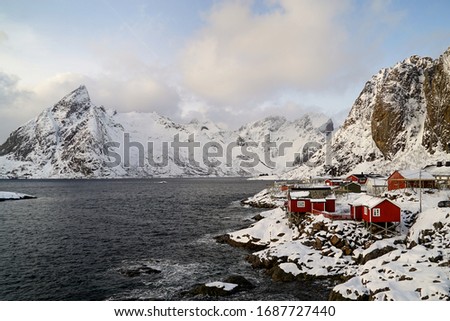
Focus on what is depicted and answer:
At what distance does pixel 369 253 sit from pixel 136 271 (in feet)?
78.2

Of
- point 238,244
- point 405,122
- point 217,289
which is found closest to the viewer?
point 217,289

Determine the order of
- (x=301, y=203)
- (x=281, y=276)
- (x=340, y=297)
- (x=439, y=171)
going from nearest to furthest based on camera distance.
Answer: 1. (x=340, y=297)
2. (x=281, y=276)
3. (x=301, y=203)
4. (x=439, y=171)

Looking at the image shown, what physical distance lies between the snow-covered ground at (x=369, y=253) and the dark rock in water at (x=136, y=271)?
11825 mm

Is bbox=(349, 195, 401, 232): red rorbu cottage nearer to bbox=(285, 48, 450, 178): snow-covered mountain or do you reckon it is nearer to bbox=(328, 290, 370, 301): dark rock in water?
bbox=(328, 290, 370, 301): dark rock in water

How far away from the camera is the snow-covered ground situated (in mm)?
25042

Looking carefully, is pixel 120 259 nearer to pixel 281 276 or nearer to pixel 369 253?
pixel 281 276

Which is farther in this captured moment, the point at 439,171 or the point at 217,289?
the point at 439,171

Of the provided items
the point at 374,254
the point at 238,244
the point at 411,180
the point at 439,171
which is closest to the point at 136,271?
the point at 238,244

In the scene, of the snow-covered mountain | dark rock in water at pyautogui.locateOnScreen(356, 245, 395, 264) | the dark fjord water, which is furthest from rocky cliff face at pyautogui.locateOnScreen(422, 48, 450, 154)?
dark rock in water at pyautogui.locateOnScreen(356, 245, 395, 264)

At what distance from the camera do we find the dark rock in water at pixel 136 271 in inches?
1402

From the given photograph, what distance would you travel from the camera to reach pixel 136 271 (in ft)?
119

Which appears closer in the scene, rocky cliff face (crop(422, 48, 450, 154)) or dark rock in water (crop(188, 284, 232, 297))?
dark rock in water (crop(188, 284, 232, 297))

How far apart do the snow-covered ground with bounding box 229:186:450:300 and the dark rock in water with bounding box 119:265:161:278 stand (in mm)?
11825

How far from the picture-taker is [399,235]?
4028 cm
